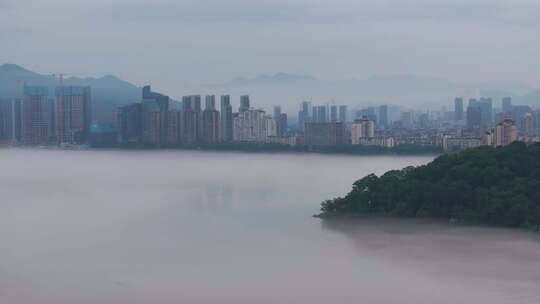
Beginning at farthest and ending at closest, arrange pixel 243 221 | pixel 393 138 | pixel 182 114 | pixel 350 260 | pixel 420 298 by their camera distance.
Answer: pixel 182 114
pixel 393 138
pixel 243 221
pixel 350 260
pixel 420 298

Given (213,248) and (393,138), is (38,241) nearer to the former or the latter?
(213,248)

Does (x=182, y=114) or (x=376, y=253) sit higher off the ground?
(x=182, y=114)

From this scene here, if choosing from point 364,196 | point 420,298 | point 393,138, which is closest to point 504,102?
point 393,138

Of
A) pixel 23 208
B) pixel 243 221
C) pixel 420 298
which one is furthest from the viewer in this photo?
pixel 23 208

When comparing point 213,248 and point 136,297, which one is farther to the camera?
point 213,248

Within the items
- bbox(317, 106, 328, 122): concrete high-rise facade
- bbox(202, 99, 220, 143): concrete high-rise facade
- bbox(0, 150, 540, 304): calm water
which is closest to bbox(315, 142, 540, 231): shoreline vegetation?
bbox(0, 150, 540, 304): calm water

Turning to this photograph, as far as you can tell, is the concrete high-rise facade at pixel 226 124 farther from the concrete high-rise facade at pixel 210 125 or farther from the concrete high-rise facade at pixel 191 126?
the concrete high-rise facade at pixel 191 126

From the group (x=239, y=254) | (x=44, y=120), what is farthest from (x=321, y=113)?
(x=239, y=254)
